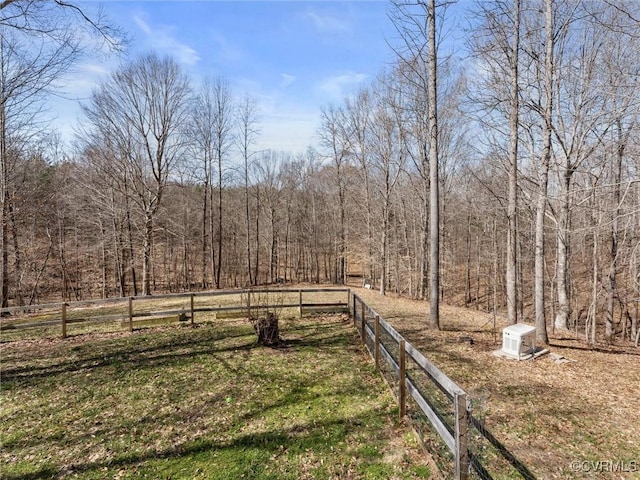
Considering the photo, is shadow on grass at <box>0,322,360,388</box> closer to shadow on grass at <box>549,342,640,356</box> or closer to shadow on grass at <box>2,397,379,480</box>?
shadow on grass at <box>2,397,379,480</box>

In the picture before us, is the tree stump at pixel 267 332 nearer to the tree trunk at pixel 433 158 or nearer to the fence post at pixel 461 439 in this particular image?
the tree trunk at pixel 433 158

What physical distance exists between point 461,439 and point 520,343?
4.80 meters

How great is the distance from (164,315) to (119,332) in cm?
141

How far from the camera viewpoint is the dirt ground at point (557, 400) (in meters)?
3.49

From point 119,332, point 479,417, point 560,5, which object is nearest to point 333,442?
point 479,417

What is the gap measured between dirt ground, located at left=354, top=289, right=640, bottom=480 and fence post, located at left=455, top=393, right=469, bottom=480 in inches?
53.2

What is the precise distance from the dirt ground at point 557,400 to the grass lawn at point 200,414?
1.35 metres

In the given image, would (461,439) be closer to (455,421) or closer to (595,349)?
(455,421)

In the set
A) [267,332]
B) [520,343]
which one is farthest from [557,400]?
[267,332]

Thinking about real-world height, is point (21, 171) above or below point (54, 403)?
above

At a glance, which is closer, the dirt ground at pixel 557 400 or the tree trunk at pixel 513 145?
the dirt ground at pixel 557 400

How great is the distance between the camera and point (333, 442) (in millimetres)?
3859

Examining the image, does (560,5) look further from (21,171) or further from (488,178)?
(21,171)

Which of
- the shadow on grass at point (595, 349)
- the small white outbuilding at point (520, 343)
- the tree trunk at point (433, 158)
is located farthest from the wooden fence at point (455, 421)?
the shadow on grass at point (595, 349)
